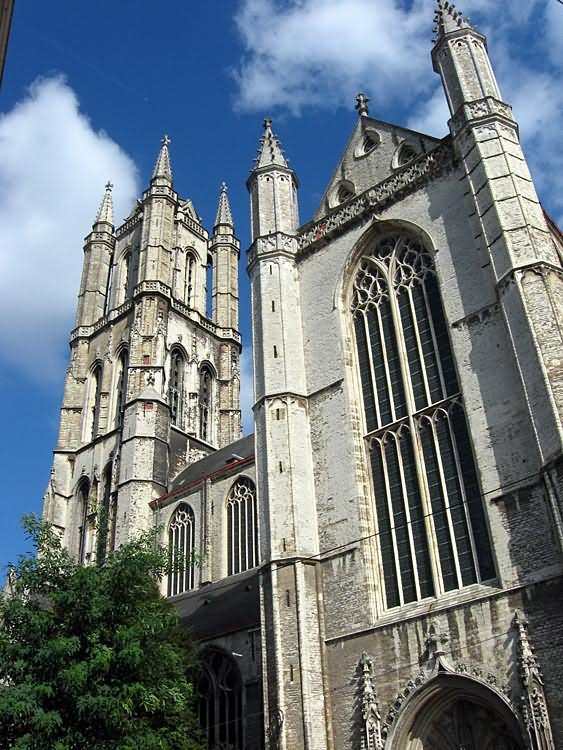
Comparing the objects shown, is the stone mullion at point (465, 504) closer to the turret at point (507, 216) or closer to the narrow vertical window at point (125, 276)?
the turret at point (507, 216)

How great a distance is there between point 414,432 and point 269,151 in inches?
435

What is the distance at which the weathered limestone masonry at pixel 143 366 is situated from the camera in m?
33.4

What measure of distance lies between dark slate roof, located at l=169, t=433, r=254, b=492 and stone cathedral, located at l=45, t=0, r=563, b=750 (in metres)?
5.64

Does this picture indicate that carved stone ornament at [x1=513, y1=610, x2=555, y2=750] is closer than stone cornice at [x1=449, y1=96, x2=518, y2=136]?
Yes

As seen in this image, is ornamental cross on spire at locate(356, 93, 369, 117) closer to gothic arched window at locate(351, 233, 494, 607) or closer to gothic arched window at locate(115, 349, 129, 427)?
gothic arched window at locate(351, 233, 494, 607)

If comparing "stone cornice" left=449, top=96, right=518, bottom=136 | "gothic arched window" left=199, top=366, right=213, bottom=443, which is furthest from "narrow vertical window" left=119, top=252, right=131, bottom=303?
"stone cornice" left=449, top=96, right=518, bottom=136

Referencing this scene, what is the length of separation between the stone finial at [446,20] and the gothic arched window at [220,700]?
17.1 metres

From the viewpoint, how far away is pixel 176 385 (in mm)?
38250

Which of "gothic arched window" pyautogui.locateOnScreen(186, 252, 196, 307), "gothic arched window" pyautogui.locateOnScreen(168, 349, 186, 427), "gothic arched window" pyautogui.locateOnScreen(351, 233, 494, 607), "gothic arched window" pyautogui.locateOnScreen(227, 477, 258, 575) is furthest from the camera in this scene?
Answer: "gothic arched window" pyautogui.locateOnScreen(186, 252, 196, 307)

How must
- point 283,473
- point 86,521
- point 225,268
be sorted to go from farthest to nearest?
point 225,268 < point 86,521 < point 283,473

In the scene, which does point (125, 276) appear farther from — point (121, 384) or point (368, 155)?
point (368, 155)

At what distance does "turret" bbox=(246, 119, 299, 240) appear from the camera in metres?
21.9

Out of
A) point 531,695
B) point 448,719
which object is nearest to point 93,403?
point 448,719

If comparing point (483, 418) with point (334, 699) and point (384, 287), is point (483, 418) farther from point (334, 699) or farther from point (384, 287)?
point (334, 699)
